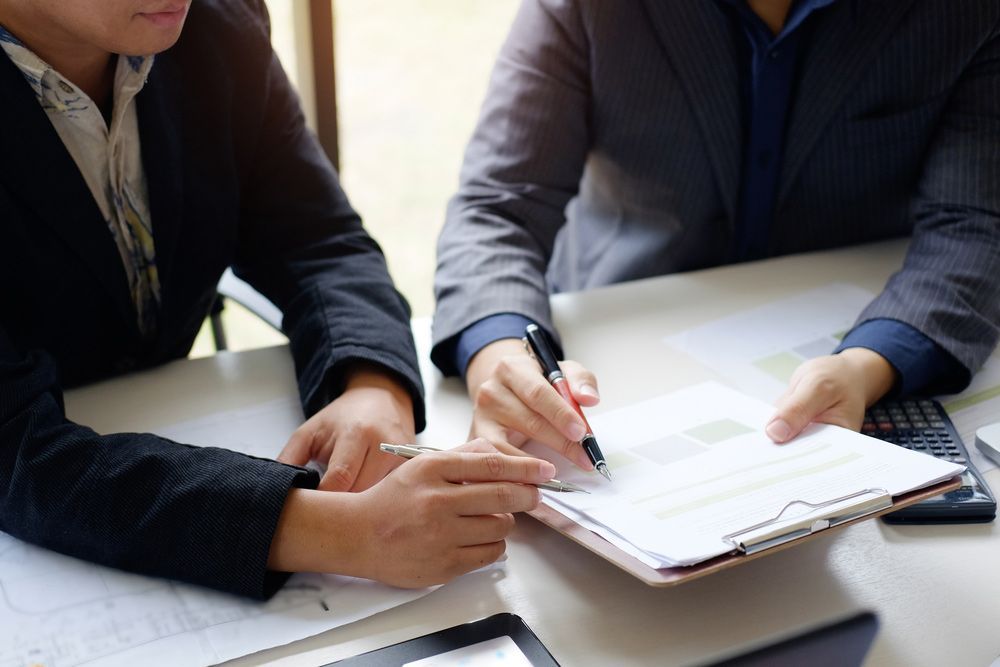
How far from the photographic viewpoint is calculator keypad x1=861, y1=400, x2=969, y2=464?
934mm

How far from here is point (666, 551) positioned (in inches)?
28.0

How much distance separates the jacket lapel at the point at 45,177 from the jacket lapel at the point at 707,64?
744 millimetres

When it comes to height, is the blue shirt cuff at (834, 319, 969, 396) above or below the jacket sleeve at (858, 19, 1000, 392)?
below

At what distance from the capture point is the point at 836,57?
1.29 meters

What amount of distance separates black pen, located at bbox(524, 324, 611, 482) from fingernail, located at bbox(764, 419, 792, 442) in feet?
0.51

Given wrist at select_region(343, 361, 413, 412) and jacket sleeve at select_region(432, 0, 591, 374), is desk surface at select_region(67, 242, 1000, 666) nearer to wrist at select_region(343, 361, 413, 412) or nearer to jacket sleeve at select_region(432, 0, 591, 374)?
wrist at select_region(343, 361, 413, 412)

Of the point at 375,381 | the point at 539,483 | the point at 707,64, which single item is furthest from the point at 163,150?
the point at 707,64

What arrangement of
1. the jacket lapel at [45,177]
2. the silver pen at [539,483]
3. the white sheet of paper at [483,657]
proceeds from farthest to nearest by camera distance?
1. the jacket lapel at [45,177]
2. the silver pen at [539,483]
3. the white sheet of paper at [483,657]

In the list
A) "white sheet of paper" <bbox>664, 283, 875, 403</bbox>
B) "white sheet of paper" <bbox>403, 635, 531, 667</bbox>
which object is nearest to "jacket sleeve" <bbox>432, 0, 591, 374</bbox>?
"white sheet of paper" <bbox>664, 283, 875, 403</bbox>

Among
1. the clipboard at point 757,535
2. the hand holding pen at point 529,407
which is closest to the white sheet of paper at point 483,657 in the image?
the clipboard at point 757,535

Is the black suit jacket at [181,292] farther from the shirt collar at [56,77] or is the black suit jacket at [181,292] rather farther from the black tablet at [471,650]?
the black tablet at [471,650]

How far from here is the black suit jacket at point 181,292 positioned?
30.4 inches

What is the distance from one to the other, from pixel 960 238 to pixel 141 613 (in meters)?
1.04

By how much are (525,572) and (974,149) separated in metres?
0.92
